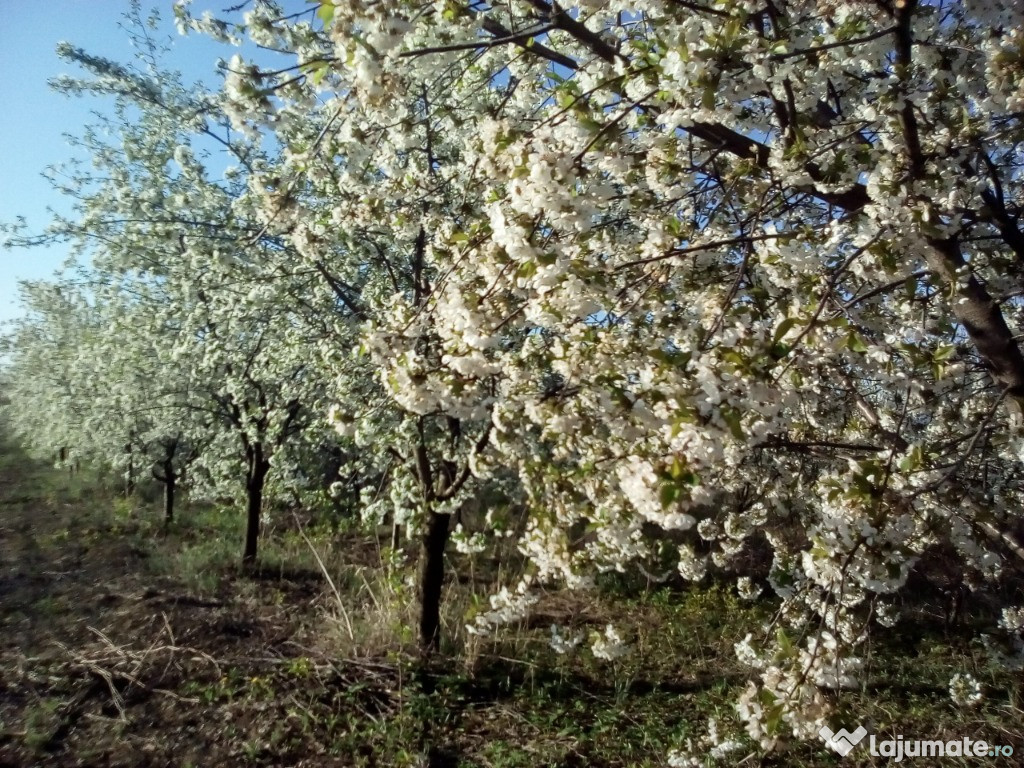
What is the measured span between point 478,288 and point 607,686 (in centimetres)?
423

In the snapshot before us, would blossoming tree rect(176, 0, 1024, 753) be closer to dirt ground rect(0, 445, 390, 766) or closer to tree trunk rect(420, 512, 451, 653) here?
tree trunk rect(420, 512, 451, 653)

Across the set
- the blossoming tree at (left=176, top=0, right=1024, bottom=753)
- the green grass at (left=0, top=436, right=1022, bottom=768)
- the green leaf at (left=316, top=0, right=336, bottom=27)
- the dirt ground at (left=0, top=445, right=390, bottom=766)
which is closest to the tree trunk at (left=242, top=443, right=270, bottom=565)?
the green grass at (left=0, top=436, right=1022, bottom=768)

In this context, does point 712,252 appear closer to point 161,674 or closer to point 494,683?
point 494,683

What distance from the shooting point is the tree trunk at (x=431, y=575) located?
546 centimetres

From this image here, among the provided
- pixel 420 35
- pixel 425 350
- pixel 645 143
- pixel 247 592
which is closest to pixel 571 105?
pixel 645 143

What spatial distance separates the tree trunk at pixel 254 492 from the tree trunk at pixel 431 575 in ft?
11.2

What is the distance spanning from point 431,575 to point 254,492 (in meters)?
3.67

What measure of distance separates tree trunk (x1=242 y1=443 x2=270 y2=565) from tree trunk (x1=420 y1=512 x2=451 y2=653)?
11.2 ft

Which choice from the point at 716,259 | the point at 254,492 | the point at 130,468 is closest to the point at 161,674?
the point at 254,492

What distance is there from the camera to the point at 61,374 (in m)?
14.6

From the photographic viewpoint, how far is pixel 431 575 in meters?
5.51

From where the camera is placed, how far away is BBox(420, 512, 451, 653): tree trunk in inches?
215

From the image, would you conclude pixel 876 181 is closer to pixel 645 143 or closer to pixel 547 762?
pixel 645 143

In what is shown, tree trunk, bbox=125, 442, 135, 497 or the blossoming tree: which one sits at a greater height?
the blossoming tree
